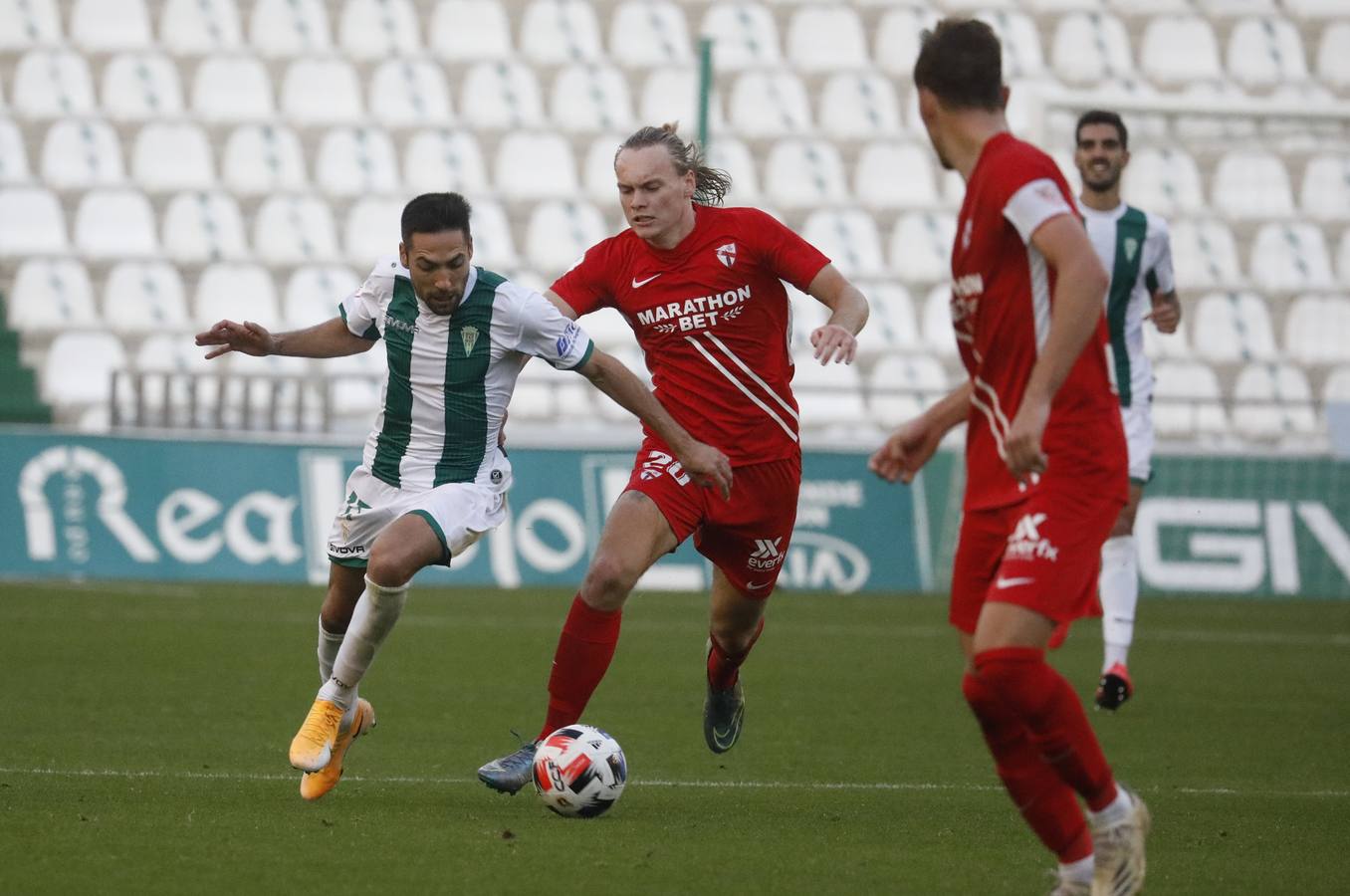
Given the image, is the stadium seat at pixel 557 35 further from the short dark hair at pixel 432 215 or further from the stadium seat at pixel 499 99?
the short dark hair at pixel 432 215

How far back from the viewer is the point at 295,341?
6766 millimetres

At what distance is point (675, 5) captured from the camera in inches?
810

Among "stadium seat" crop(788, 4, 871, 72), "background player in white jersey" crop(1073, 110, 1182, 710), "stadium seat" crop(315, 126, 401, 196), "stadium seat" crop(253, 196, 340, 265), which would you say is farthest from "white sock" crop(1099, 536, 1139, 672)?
"stadium seat" crop(788, 4, 871, 72)

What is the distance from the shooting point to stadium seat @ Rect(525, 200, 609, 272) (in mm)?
18531

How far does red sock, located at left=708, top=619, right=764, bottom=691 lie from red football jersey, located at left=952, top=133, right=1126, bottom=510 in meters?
2.75

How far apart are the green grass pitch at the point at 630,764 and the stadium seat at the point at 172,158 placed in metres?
6.65

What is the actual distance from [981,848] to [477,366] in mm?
2314

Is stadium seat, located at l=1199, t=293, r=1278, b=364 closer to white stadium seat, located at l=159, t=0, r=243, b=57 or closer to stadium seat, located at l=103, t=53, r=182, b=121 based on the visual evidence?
white stadium seat, located at l=159, t=0, r=243, b=57

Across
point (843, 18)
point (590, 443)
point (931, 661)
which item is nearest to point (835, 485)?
point (590, 443)

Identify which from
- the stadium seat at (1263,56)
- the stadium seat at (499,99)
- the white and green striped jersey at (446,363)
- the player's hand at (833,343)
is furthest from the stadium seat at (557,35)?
the player's hand at (833,343)

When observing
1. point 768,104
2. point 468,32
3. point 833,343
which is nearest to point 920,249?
point 768,104

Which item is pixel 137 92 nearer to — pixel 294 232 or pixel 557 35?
pixel 294 232

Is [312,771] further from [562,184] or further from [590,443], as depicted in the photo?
[562,184]

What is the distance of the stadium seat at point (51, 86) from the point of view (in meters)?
19.0
